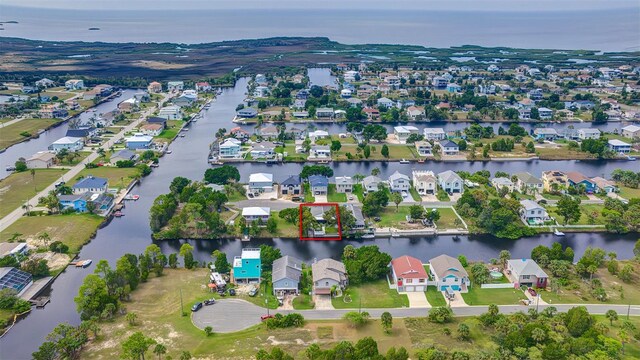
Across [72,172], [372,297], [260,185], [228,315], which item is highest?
[260,185]

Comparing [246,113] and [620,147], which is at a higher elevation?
[620,147]

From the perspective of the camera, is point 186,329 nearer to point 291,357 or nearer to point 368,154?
point 291,357

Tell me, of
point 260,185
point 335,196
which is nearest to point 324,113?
point 260,185

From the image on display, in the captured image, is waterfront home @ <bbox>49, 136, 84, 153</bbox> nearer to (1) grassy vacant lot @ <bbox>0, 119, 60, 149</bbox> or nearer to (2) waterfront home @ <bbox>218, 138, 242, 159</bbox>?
(1) grassy vacant lot @ <bbox>0, 119, 60, 149</bbox>

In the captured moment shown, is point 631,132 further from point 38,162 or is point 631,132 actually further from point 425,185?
point 38,162

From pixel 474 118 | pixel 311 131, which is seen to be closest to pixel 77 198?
pixel 311 131

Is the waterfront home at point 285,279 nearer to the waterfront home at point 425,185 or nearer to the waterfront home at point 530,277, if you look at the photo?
the waterfront home at point 530,277
